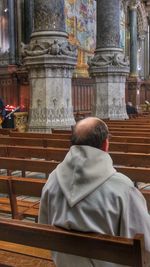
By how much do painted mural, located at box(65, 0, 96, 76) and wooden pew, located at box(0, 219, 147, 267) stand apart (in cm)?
1767

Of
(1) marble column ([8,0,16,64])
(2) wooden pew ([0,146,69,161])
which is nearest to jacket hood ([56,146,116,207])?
(2) wooden pew ([0,146,69,161])

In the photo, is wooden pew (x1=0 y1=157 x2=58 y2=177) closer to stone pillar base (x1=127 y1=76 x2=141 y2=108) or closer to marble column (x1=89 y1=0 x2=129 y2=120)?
marble column (x1=89 y1=0 x2=129 y2=120)

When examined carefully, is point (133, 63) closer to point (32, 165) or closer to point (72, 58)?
point (72, 58)

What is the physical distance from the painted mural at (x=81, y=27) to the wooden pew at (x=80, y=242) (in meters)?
17.7

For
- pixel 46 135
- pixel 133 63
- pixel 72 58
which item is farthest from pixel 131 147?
pixel 133 63

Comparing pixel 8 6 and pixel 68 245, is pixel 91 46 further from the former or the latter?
pixel 68 245

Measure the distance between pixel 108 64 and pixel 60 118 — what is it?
14.6ft

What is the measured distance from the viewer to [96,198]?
1.93 meters

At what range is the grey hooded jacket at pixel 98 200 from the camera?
1.92 metres

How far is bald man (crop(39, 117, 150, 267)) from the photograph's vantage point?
6.32 feet

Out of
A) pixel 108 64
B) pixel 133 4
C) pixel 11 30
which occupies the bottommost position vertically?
pixel 108 64

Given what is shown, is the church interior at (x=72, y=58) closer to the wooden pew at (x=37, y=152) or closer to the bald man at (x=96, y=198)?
the wooden pew at (x=37, y=152)

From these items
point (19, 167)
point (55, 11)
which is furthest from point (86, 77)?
point (19, 167)

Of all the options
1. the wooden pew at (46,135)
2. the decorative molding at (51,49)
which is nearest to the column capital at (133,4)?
the decorative molding at (51,49)
